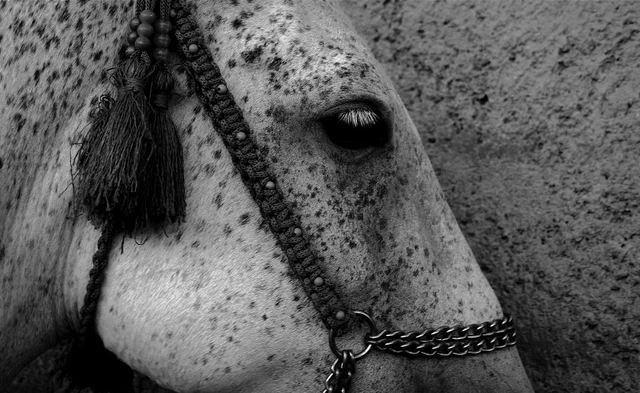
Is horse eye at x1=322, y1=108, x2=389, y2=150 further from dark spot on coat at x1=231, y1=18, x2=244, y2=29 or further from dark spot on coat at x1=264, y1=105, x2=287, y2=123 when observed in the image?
dark spot on coat at x1=231, y1=18, x2=244, y2=29

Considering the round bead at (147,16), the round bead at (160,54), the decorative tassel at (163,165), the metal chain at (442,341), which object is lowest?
the metal chain at (442,341)

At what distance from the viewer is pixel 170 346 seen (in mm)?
1427

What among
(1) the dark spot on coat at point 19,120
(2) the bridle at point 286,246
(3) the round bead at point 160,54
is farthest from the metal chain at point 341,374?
(1) the dark spot on coat at point 19,120

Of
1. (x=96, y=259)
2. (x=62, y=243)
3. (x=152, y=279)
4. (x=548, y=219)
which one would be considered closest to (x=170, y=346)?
(x=152, y=279)

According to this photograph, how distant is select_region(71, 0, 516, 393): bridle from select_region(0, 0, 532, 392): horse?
0.02 metres

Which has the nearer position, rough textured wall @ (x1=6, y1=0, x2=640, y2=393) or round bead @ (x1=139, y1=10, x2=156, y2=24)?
round bead @ (x1=139, y1=10, x2=156, y2=24)

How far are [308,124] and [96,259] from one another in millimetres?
533

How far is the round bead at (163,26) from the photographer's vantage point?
1.45 meters

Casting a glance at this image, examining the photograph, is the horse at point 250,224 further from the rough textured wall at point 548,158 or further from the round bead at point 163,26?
the rough textured wall at point 548,158

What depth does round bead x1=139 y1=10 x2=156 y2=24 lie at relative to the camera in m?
1.44

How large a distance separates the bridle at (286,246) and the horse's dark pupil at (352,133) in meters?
0.15

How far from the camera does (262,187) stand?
Answer: 1425 millimetres

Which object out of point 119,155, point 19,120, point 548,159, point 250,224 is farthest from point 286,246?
point 548,159

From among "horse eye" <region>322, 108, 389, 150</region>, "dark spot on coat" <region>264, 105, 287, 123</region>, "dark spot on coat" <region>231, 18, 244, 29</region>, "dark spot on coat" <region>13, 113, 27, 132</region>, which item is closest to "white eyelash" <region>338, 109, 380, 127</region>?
"horse eye" <region>322, 108, 389, 150</region>
